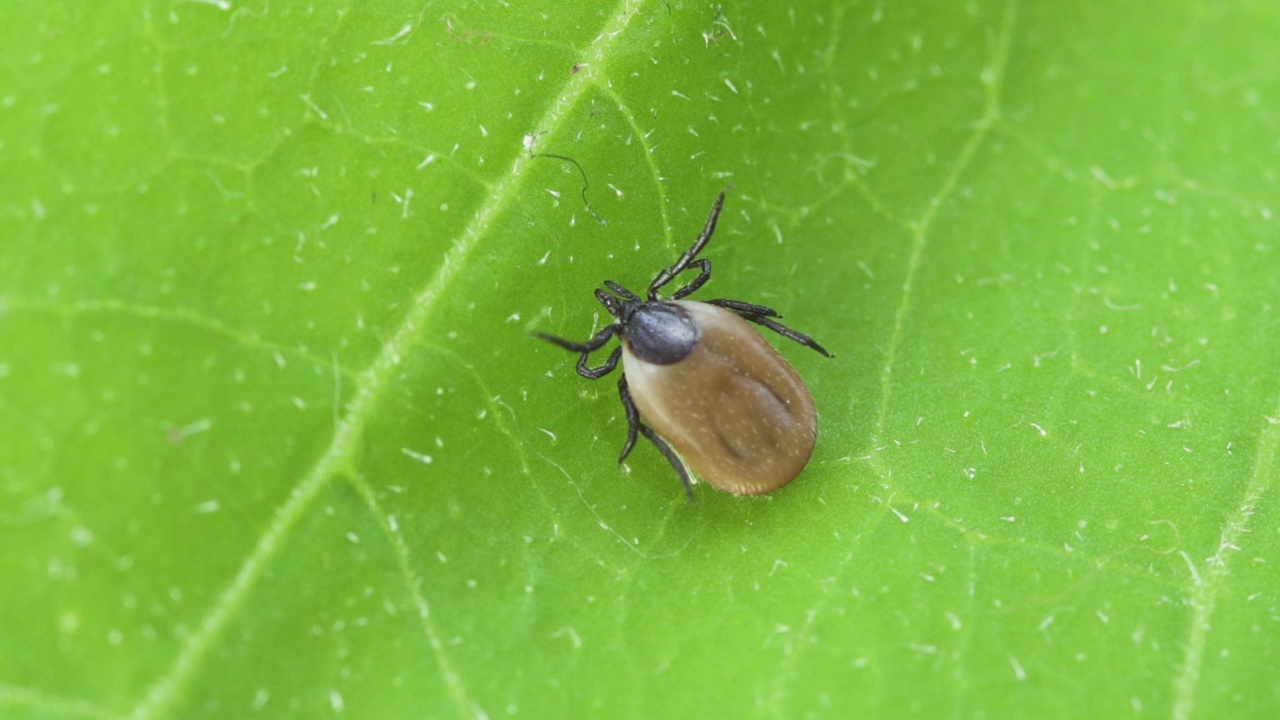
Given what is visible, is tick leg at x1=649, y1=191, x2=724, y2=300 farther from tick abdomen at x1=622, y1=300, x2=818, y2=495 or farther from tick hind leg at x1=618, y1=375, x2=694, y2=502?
tick hind leg at x1=618, y1=375, x2=694, y2=502

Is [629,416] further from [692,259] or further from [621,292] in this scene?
[692,259]

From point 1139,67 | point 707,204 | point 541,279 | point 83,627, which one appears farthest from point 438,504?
point 1139,67

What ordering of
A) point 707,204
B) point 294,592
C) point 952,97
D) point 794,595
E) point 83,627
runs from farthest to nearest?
point 952,97 < point 707,204 < point 794,595 < point 294,592 < point 83,627

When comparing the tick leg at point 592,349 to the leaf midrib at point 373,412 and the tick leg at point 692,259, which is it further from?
the leaf midrib at point 373,412

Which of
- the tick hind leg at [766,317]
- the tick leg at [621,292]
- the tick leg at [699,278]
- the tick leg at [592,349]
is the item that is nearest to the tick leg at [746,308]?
the tick hind leg at [766,317]

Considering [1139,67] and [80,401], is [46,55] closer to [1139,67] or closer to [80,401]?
[80,401]

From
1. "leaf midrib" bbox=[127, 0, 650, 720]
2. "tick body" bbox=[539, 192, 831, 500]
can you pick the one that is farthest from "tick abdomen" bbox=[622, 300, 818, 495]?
"leaf midrib" bbox=[127, 0, 650, 720]

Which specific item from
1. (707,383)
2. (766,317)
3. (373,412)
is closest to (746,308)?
(766,317)
